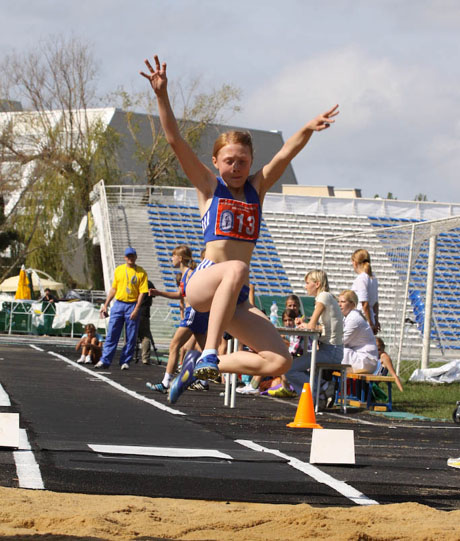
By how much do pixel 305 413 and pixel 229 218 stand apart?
13.1 feet

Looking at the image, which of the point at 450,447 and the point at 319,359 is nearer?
the point at 450,447

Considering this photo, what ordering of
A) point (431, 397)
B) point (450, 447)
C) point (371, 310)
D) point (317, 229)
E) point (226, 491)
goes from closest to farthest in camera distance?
point (226, 491)
point (450, 447)
point (371, 310)
point (431, 397)
point (317, 229)

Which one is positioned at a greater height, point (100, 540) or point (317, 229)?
point (317, 229)

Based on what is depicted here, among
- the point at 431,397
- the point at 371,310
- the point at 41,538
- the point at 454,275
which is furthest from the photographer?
the point at 454,275

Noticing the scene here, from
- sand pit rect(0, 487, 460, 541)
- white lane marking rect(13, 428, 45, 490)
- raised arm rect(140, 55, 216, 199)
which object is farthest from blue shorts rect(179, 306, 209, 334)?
sand pit rect(0, 487, 460, 541)

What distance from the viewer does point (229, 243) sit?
6227 mm

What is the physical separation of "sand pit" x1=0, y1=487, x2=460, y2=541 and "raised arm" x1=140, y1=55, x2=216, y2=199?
207cm

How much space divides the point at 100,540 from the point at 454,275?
102ft

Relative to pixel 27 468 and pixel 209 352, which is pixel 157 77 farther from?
pixel 27 468

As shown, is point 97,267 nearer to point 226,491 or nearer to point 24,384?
point 24,384

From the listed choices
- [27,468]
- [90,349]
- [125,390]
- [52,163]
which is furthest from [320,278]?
[52,163]

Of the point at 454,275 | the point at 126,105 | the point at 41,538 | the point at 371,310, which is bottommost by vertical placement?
the point at 41,538

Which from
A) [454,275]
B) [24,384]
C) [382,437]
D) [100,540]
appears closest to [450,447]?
[382,437]

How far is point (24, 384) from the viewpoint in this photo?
13.0 m
